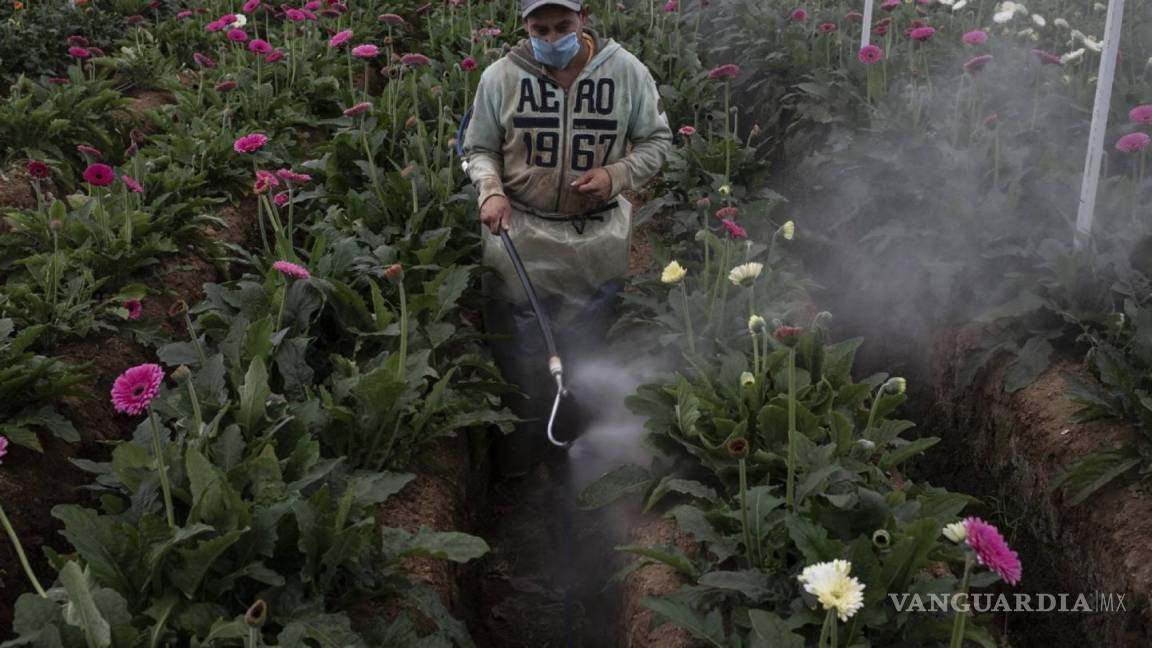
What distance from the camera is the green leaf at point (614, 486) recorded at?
3.40m

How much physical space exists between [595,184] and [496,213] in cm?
35

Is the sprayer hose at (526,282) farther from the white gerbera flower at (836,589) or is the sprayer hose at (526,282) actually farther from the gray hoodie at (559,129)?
the white gerbera flower at (836,589)

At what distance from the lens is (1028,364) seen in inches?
161

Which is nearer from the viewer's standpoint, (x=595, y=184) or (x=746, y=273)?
(x=746, y=273)

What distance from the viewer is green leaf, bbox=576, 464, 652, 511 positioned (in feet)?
11.2

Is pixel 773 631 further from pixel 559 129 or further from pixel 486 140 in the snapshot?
pixel 486 140

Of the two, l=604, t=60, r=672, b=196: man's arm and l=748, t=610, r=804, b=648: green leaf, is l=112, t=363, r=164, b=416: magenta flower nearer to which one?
l=748, t=610, r=804, b=648: green leaf

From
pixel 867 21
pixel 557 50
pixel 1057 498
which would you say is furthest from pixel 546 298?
pixel 867 21

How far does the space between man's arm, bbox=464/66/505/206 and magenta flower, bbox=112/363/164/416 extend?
1.69 m

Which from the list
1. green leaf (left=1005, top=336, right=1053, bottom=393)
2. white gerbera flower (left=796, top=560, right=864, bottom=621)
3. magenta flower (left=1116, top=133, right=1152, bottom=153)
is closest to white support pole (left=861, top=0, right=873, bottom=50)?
magenta flower (left=1116, top=133, right=1152, bottom=153)

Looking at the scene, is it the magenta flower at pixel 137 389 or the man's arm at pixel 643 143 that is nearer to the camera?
the magenta flower at pixel 137 389

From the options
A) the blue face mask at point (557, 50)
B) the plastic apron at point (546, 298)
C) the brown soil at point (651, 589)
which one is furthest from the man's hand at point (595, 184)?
the brown soil at point (651, 589)

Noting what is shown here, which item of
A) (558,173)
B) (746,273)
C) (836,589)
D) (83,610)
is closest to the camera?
(836,589)

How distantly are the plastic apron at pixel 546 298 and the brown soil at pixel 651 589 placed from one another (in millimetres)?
790
